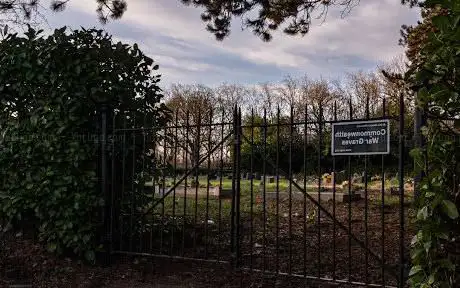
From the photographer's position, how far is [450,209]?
3000 millimetres

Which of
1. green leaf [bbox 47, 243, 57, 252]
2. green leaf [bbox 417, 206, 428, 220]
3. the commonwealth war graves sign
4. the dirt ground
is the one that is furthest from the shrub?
green leaf [bbox 417, 206, 428, 220]

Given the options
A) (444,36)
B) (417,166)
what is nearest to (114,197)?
(417,166)

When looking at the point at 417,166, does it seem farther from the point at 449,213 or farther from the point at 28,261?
the point at 28,261

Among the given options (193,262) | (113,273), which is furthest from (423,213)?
(113,273)

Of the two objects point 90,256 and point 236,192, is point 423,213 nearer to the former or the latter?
point 236,192

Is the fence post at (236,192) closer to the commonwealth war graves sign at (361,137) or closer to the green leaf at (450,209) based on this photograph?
the commonwealth war graves sign at (361,137)

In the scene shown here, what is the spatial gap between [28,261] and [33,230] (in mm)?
578

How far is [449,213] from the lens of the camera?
9.87ft

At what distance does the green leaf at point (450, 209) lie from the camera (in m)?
2.97

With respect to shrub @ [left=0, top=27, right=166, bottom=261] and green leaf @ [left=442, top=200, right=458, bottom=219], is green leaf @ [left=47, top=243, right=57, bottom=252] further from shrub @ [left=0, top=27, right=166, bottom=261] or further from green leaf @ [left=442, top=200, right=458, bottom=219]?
green leaf @ [left=442, top=200, right=458, bottom=219]

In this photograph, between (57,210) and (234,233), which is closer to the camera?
(234,233)

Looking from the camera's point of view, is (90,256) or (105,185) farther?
(105,185)

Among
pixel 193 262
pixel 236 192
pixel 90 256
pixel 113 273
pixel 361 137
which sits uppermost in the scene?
pixel 361 137

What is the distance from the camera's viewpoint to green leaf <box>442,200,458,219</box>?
9.76 feet
